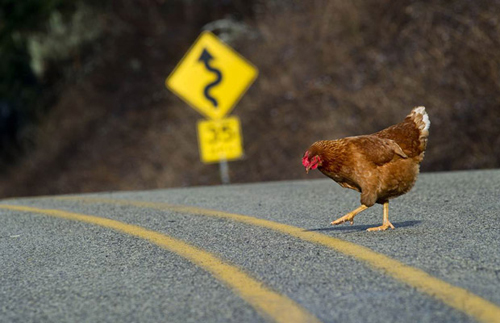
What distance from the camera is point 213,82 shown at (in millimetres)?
15125

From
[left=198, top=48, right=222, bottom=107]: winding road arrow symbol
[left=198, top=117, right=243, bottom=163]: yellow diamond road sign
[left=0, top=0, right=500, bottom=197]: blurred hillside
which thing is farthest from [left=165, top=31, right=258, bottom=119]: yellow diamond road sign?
[left=0, top=0, right=500, bottom=197]: blurred hillside

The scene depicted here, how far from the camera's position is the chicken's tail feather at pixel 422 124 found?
243 inches

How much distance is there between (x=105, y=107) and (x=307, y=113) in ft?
27.3

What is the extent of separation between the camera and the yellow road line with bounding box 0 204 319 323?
3.79 metres

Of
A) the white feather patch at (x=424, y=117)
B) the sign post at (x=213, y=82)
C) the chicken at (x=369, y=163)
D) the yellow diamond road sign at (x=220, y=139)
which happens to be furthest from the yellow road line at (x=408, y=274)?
the sign post at (x=213, y=82)

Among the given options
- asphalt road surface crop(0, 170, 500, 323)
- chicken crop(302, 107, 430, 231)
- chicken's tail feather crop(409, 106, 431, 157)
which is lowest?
asphalt road surface crop(0, 170, 500, 323)

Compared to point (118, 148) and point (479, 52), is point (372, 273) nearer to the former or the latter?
point (479, 52)

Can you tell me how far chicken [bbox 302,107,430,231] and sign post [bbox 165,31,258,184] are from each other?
29.1ft

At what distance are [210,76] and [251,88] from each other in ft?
14.8

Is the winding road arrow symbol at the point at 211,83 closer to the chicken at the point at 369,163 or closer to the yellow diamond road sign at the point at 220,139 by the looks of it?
the yellow diamond road sign at the point at 220,139

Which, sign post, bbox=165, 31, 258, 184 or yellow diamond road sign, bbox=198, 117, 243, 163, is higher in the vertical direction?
sign post, bbox=165, 31, 258, 184

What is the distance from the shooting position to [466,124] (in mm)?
14148

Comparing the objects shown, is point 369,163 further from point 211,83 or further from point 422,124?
point 211,83

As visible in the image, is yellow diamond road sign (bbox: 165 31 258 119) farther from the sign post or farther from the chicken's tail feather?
the chicken's tail feather
